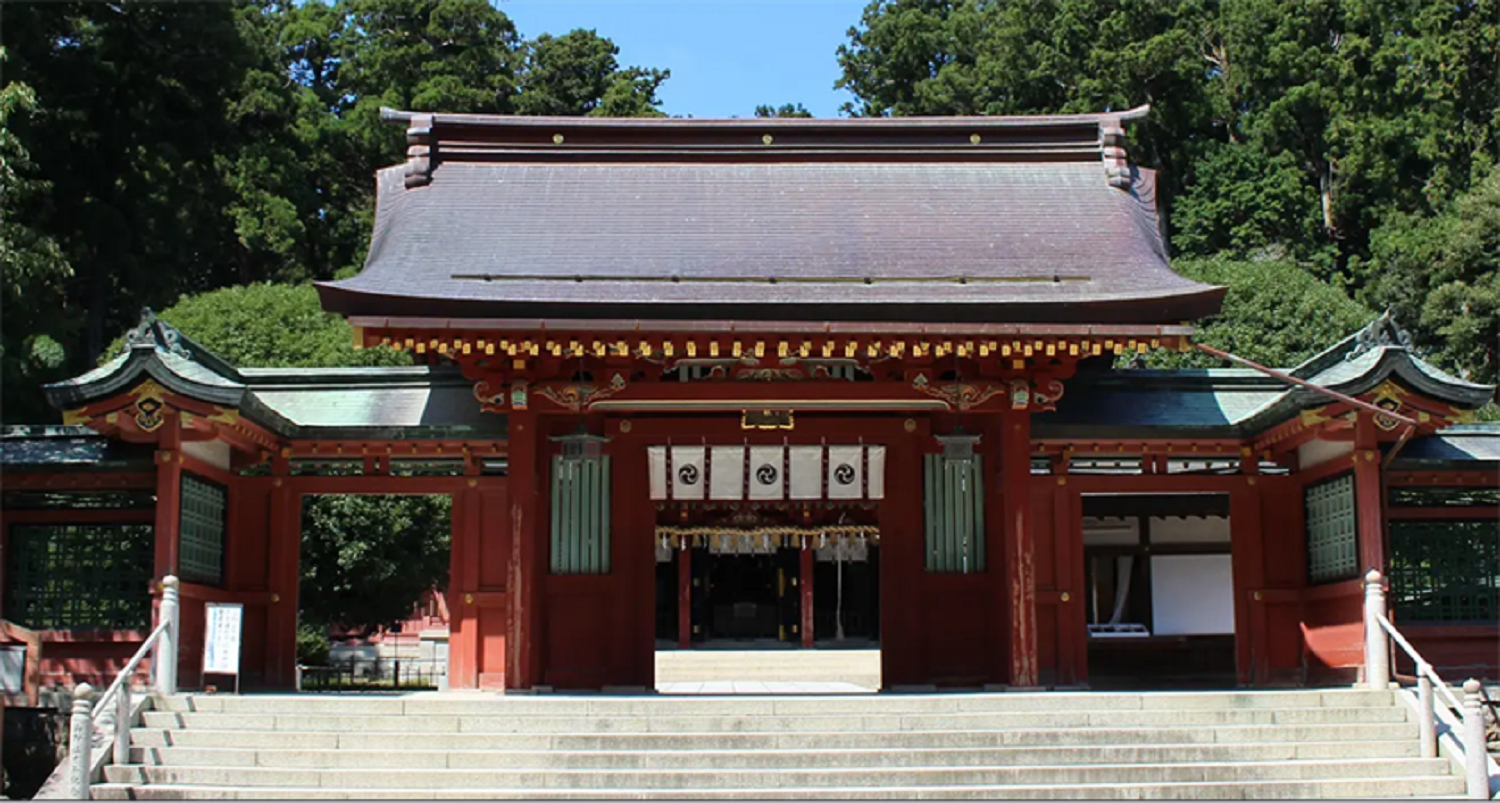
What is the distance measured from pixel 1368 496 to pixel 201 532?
1039 centimetres

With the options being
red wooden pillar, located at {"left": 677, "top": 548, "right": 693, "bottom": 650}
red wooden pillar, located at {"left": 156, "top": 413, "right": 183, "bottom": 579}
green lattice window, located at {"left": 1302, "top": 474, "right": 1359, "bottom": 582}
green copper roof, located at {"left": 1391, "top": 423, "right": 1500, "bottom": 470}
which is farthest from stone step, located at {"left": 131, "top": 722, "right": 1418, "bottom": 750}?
red wooden pillar, located at {"left": 677, "top": 548, "right": 693, "bottom": 650}

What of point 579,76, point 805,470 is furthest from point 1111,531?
point 579,76

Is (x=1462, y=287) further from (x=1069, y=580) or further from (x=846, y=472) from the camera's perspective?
(x=846, y=472)

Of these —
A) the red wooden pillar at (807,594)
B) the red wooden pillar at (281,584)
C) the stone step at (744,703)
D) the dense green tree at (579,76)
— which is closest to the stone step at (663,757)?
the stone step at (744,703)

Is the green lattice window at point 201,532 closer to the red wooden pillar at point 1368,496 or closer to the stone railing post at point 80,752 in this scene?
the stone railing post at point 80,752

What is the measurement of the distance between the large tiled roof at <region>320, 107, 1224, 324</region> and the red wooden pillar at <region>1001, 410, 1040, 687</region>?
4.71 ft

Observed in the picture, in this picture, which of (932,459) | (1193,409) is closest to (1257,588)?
(1193,409)

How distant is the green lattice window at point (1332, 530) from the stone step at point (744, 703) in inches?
85.4

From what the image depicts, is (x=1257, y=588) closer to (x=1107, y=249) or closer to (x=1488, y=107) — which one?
(x=1107, y=249)

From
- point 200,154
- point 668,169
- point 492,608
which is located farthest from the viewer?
point 200,154

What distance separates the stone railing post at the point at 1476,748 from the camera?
10.2 metres

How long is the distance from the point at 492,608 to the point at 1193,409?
23.6 ft

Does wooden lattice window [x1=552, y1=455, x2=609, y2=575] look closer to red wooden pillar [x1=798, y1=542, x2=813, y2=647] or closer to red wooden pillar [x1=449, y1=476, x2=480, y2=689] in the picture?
red wooden pillar [x1=449, y1=476, x2=480, y2=689]

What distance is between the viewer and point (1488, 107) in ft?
108
